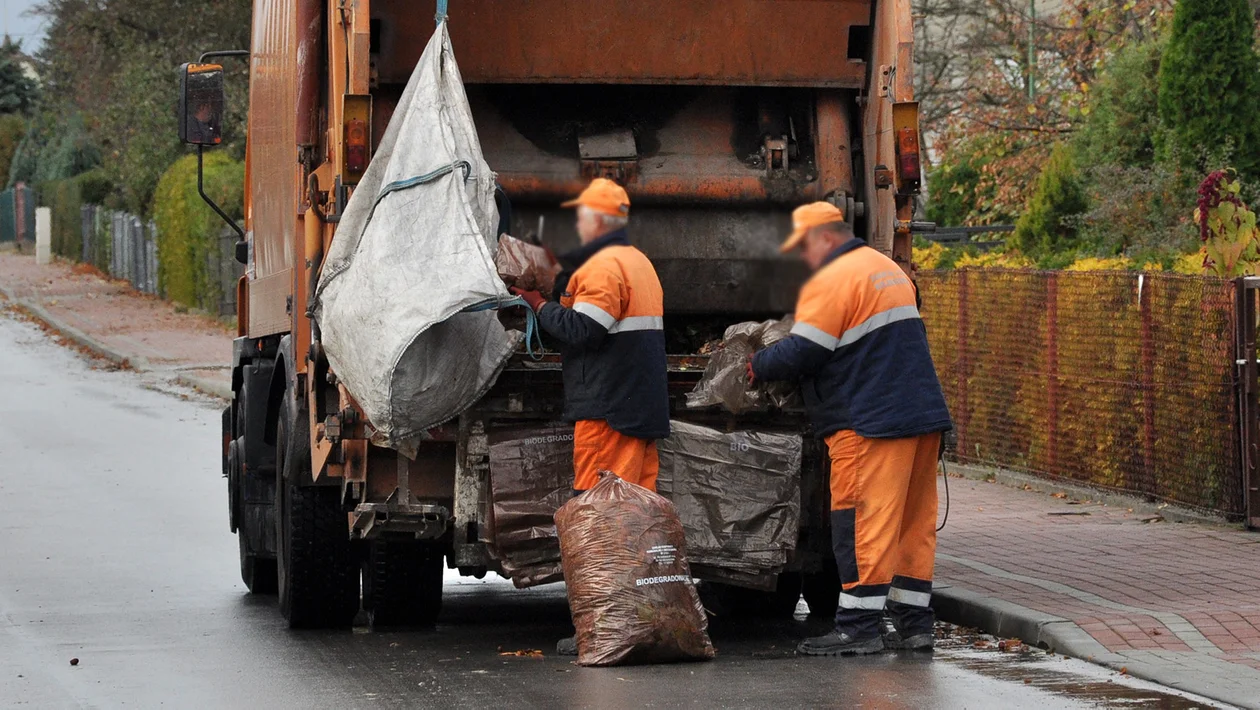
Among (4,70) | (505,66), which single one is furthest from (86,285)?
(505,66)

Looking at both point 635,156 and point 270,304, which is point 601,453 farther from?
point 270,304

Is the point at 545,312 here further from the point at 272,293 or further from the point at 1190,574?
the point at 1190,574

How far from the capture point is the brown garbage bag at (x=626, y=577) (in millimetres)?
6660

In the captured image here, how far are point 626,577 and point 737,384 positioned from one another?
0.81 m

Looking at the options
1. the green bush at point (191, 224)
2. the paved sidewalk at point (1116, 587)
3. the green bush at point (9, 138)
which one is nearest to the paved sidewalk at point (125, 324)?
the green bush at point (191, 224)

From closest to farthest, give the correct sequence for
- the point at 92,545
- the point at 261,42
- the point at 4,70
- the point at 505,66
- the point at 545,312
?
the point at 545,312 → the point at 505,66 → the point at 261,42 → the point at 92,545 → the point at 4,70

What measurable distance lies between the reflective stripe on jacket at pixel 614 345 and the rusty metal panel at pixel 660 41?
1146 mm

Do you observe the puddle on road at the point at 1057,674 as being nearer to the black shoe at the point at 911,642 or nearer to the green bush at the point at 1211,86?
the black shoe at the point at 911,642

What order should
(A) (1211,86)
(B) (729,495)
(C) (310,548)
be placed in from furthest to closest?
1. (A) (1211,86)
2. (C) (310,548)
3. (B) (729,495)

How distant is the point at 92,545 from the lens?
35.2 ft

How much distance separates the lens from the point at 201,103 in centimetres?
959

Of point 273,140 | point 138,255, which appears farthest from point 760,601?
point 138,255

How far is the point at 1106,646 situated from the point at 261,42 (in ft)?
15.7

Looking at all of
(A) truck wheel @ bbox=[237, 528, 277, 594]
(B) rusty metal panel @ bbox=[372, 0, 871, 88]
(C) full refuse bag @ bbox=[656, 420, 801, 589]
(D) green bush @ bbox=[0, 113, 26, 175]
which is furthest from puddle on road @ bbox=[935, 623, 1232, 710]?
(D) green bush @ bbox=[0, 113, 26, 175]
